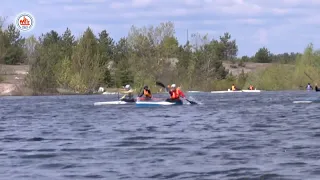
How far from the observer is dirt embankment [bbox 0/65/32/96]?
95.2 m

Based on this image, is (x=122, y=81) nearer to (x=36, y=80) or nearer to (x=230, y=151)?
(x=36, y=80)

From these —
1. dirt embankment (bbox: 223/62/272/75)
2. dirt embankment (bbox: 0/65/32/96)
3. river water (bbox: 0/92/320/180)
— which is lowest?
river water (bbox: 0/92/320/180)

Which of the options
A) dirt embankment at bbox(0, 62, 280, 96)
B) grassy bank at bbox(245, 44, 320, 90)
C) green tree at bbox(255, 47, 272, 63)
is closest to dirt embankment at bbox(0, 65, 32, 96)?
dirt embankment at bbox(0, 62, 280, 96)

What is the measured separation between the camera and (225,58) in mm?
160250

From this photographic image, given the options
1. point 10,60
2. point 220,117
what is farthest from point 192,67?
point 220,117

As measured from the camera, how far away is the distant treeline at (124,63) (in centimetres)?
9675

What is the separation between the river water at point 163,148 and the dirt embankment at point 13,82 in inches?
2329

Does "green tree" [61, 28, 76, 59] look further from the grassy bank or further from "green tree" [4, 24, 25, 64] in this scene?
the grassy bank

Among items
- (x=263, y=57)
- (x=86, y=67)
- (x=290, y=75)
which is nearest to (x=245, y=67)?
(x=263, y=57)

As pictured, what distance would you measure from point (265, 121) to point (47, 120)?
11132 millimetres

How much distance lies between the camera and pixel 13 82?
334 ft

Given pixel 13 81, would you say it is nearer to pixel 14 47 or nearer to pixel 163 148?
pixel 14 47

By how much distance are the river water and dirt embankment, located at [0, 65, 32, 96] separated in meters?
59.2

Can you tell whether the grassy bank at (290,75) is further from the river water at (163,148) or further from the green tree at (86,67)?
the river water at (163,148)
